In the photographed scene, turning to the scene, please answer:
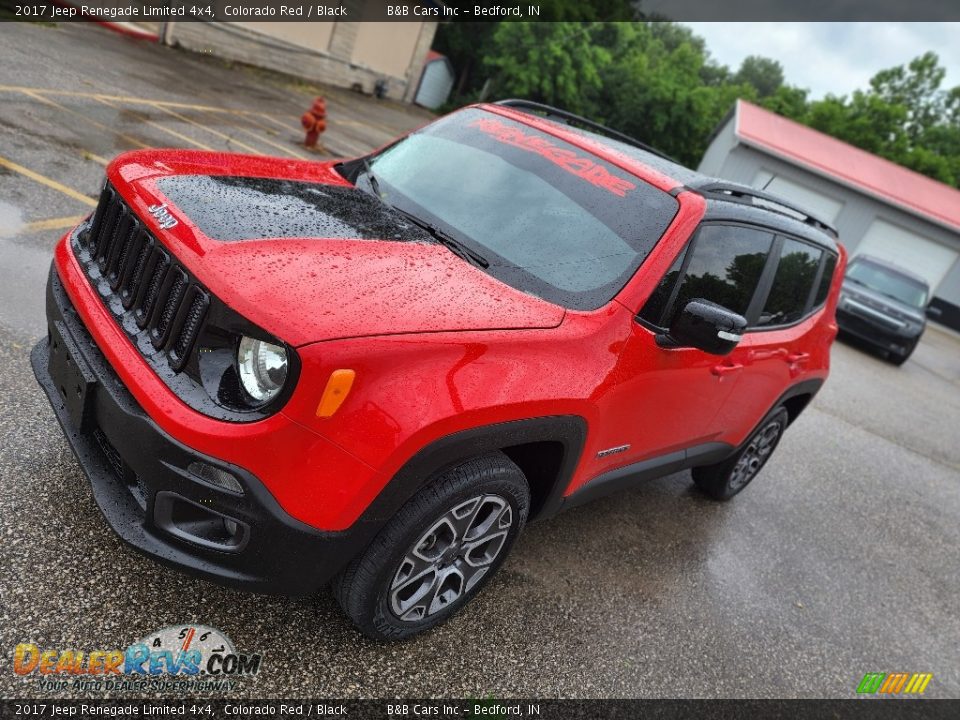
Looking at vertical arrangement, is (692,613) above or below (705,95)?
below

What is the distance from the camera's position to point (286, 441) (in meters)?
2.02

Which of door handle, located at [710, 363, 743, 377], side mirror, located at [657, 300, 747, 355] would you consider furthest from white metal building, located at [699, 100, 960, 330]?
side mirror, located at [657, 300, 747, 355]

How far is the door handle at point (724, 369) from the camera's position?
11.3ft

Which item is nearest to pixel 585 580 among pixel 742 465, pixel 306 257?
Result: pixel 742 465

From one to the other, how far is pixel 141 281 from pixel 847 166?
28.9 meters

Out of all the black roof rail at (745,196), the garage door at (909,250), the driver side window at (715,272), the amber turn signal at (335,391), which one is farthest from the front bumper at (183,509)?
the garage door at (909,250)

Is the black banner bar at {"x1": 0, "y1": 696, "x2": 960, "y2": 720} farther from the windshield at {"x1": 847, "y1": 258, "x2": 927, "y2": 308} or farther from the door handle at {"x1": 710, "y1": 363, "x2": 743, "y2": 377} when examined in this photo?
the windshield at {"x1": 847, "y1": 258, "x2": 927, "y2": 308}

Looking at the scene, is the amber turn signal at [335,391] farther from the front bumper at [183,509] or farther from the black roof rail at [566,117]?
the black roof rail at [566,117]

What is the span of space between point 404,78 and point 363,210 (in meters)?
28.0

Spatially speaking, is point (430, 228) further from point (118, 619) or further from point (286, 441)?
point (118, 619)

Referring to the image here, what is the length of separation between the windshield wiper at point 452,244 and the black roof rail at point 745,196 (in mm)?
1146

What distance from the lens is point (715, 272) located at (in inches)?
129

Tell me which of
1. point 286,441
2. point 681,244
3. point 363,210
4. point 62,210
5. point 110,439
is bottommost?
point 62,210

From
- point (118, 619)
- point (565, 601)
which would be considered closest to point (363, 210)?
point (118, 619)
